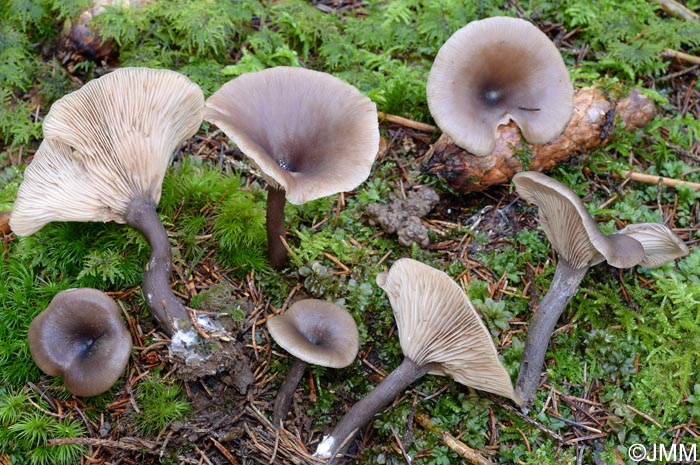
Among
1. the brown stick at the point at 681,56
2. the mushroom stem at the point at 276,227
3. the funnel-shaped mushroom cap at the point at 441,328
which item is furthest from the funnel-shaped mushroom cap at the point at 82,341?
the brown stick at the point at 681,56

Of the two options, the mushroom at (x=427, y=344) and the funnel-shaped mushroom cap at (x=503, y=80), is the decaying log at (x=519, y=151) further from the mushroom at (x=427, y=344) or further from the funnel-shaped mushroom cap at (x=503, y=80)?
the mushroom at (x=427, y=344)

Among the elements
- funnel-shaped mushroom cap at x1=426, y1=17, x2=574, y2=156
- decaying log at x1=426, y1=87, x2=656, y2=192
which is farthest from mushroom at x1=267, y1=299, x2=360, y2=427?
funnel-shaped mushroom cap at x1=426, y1=17, x2=574, y2=156

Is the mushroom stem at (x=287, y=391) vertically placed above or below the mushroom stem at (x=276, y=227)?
below

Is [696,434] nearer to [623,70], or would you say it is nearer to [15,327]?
[623,70]

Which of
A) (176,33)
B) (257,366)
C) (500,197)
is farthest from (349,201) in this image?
(176,33)

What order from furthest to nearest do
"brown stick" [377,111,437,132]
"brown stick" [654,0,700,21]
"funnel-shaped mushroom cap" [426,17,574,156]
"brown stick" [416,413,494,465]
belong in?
"brown stick" [654,0,700,21] < "brown stick" [377,111,437,132] < "funnel-shaped mushroom cap" [426,17,574,156] < "brown stick" [416,413,494,465]

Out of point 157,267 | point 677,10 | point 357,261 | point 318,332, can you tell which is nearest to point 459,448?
point 318,332

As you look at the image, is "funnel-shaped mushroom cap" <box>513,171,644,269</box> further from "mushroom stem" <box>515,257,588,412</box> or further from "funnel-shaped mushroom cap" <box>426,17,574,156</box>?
"funnel-shaped mushroom cap" <box>426,17,574,156</box>
